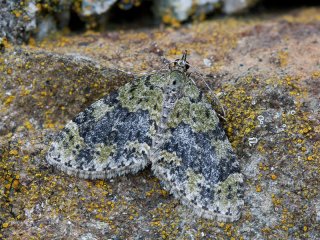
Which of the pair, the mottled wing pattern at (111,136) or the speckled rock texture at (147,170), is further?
the mottled wing pattern at (111,136)

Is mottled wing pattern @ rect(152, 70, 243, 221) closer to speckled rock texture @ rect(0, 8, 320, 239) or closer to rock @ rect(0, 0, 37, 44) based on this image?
speckled rock texture @ rect(0, 8, 320, 239)

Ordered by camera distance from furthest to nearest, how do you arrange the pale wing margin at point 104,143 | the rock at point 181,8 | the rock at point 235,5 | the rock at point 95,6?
the rock at point 235,5 < the rock at point 181,8 < the rock at point 95,6 < the pale wing margin at point 104,143

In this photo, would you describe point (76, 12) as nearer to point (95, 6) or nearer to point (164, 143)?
point (95, 6)

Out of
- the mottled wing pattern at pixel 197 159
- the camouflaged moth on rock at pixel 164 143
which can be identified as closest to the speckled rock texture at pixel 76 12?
the camouflaged moth on rock at pixel 164 143

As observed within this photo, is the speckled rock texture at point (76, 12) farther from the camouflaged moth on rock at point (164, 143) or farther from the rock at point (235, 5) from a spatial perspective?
the camouflaged moth on rock at point (164, 143)

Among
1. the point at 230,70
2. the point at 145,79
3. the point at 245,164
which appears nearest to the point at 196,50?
the point at 230,70

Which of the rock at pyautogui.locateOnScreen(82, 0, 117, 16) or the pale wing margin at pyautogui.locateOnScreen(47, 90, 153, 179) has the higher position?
A: the rock at pyautogui.locateOnScreen(82, 0, 117, 16)

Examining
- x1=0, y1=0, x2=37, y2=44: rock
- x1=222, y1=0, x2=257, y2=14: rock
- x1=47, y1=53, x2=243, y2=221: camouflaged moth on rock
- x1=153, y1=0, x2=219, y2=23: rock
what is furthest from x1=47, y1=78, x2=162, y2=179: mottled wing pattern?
x1=222, y1=0, x2=257, y2=14: rock

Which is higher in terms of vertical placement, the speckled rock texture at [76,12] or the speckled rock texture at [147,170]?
the speckled rock texture at [76,12]

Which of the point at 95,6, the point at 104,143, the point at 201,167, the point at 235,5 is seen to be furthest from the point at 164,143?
the point at 235,5
